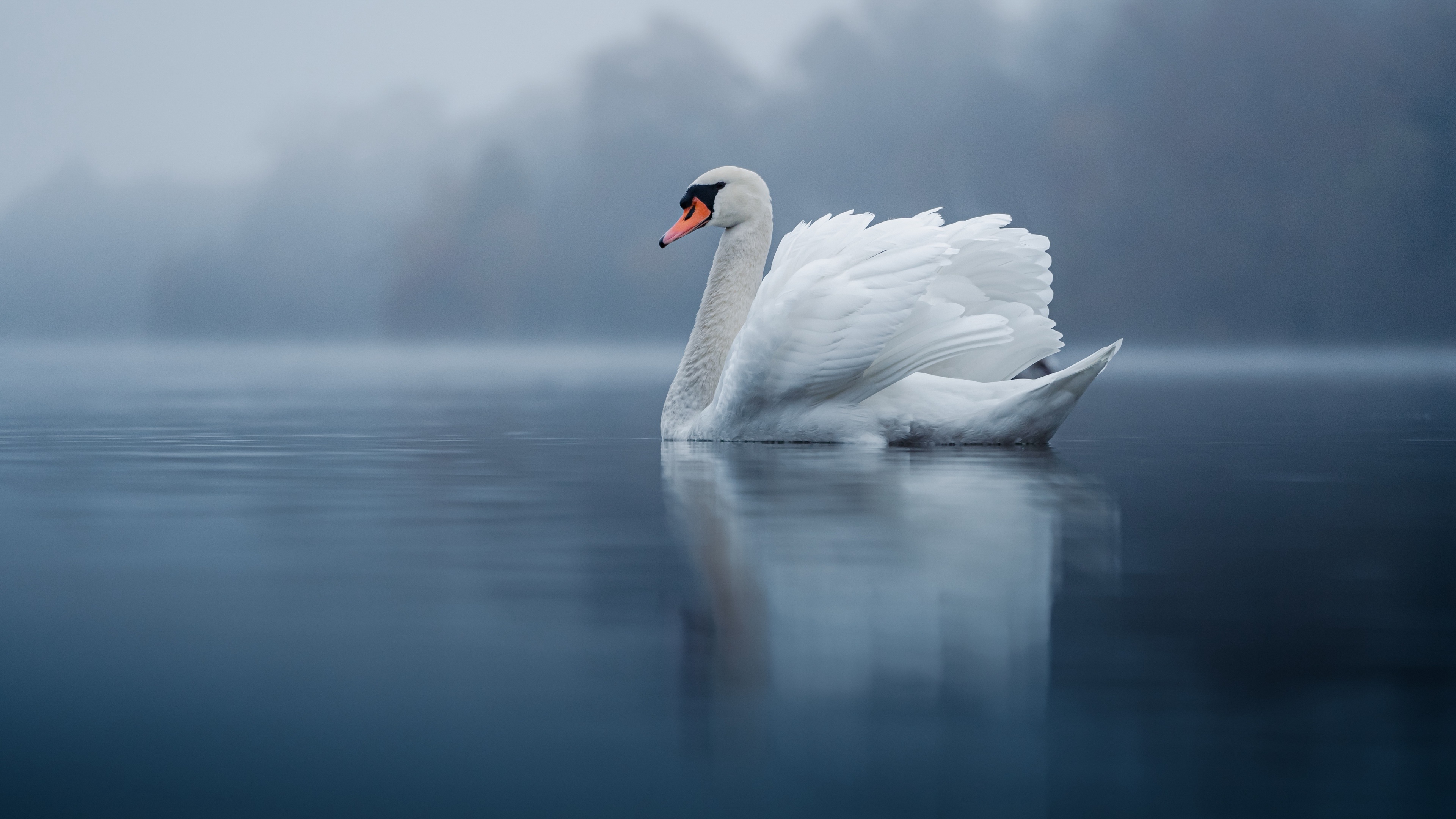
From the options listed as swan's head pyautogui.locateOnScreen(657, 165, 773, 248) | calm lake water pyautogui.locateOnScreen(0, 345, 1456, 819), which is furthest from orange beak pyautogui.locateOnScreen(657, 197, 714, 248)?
calm lake water pyautogui.locateOnScreen(0, 345, 1456, 819)

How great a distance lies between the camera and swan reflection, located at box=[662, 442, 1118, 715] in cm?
297

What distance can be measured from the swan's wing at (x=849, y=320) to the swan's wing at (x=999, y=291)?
353 mm

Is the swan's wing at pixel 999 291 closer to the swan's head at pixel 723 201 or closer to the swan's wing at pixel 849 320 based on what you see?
the swan's wing at pixel 849 320

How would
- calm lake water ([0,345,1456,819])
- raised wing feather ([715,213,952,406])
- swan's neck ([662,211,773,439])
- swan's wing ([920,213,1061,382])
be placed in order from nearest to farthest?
calm lake water ([0,345,1456,819]), raised wing feather ([715,213,952,406]), swan's wing ([920,213,1061,382]), swan's neck ([662,211,773,439])

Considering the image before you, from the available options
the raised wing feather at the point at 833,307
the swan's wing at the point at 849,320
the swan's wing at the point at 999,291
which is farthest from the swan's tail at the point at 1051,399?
the raised wing feather at the point at 833,307

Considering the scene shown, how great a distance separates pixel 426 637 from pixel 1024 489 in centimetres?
343

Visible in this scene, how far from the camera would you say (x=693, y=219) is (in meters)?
9.31

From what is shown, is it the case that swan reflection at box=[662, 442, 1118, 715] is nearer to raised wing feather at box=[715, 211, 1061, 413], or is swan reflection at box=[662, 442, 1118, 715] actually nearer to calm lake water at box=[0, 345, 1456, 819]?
calm lake water at box=[0, 345, 1456, 819]

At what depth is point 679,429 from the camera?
902 cm

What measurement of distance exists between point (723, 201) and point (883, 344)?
2.17 metres

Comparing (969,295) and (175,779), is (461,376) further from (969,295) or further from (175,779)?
(175,779)

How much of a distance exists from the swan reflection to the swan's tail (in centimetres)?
51

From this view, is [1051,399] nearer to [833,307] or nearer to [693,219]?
[833,307]

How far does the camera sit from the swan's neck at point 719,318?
9023mm
